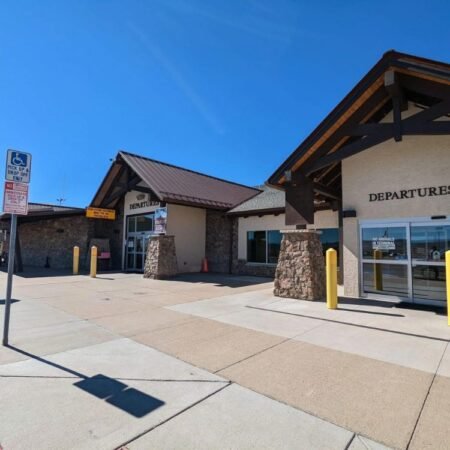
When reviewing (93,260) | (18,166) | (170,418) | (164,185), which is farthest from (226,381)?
(93,260)

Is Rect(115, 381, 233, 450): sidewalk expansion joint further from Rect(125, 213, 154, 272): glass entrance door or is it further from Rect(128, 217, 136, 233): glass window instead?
Rect(128, 217, 136, 233): glass window

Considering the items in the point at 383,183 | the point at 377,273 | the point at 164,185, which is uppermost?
the point at 164,185

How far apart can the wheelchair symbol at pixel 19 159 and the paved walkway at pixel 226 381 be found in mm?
2969

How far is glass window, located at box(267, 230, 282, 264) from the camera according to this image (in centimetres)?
1571

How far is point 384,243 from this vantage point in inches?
366

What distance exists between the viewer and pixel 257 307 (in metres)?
8.29

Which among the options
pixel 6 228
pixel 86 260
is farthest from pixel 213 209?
pixel 6 228

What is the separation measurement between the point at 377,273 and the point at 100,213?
16.4 m

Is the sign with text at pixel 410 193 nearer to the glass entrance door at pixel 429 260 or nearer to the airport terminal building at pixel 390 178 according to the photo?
the airport terminal building at pixel 390 178

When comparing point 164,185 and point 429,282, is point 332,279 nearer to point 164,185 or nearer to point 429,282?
point 429,282

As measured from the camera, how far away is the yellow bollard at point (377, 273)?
370 inches

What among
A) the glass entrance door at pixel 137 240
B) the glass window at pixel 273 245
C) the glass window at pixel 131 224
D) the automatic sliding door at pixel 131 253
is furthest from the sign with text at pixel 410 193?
the glass window at pixel 131 224

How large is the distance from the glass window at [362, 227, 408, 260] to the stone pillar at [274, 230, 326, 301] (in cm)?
143

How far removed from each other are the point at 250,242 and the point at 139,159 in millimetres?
A: 7971
